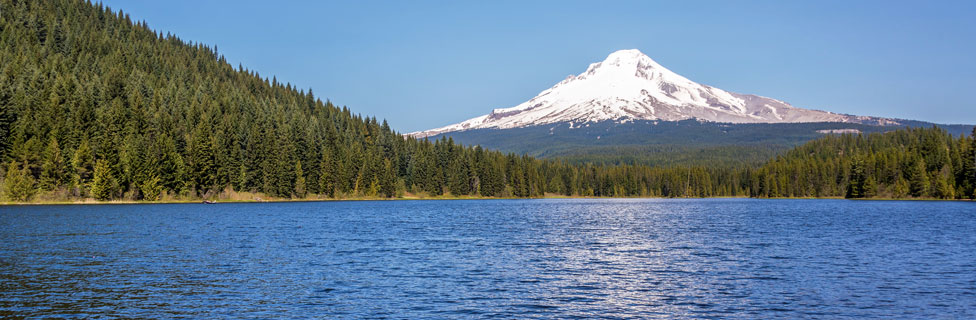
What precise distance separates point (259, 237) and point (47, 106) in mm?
99786

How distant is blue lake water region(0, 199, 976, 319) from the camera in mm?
30078

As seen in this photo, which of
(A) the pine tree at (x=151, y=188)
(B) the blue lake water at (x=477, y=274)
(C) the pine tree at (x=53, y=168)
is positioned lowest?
(B) the blue lake water at (x=477, y=274)

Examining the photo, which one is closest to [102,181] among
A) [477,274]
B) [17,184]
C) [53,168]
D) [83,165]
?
[83,165]

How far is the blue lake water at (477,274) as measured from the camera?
98.7 feet

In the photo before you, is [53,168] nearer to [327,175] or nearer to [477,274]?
[327,175]

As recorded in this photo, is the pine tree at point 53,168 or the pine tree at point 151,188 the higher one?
the pine tree at point 53,168

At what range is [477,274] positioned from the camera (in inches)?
1593

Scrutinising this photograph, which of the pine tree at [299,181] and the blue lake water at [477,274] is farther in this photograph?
the pine tree at [299,181]

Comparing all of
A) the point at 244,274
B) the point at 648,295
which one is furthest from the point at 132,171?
the point at 648,295

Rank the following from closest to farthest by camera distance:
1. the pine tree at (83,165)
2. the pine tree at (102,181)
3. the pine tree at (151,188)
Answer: the pine tree at (83,165)
the pine tree at (102,181)
the pine tree at (151,188)

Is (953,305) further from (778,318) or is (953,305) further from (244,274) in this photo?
(244,274)

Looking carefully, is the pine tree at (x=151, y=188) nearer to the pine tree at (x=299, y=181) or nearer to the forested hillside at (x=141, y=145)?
the forested hillside at (x=141, y=145)

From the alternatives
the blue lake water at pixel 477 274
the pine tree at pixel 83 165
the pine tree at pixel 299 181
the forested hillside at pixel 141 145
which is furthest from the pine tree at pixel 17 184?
the pine tree at pixel 299 181

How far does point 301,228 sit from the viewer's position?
253 ft
